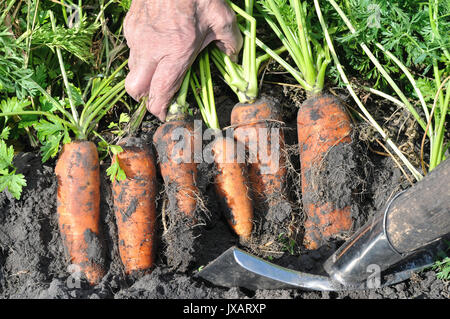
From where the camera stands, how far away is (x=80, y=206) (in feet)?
7.12

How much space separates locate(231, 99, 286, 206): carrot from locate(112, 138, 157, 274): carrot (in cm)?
45

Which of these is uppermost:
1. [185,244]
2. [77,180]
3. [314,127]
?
[314,127]

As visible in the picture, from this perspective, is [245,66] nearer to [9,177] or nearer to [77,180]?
[77,180]

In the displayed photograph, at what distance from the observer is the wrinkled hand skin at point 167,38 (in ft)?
6.98

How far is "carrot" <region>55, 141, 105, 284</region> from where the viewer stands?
7.03 ft

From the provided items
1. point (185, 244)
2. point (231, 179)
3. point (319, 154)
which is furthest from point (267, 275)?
point (319, 154)

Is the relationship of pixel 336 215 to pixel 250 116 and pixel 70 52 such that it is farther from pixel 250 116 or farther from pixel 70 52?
pixel 70 52

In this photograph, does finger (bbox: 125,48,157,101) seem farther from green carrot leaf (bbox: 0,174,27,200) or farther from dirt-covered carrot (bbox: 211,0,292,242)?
green carrot leaf (bbox: 0,174,27,200)

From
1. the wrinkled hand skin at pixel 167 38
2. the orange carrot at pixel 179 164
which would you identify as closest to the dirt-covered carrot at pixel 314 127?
the wrinkled hand skin at pixel 167 38

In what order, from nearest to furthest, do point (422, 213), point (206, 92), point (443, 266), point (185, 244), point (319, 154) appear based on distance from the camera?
1. point (422, 213)
2. point (443, 266)
3. point (185, 244)
4. point (319, 154)
5. point (206, 92)

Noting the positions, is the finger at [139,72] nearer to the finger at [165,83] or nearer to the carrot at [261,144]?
the finger at [165,83]

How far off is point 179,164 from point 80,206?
460 mm

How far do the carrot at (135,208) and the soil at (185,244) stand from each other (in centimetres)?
5

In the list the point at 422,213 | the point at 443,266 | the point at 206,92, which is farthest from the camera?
the point at 206,92
